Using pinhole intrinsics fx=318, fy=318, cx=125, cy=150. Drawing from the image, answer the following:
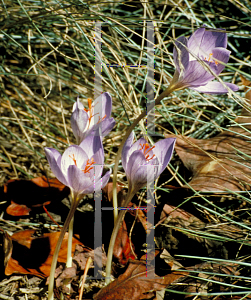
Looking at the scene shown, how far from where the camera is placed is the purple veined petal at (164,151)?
718 mm

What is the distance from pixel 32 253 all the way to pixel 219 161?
66 centimetres

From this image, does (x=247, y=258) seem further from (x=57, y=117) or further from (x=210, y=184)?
(x=57, y=117)

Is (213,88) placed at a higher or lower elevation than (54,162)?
higher

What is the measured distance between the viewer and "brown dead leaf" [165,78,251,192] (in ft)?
3.33

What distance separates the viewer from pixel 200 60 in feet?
2.25

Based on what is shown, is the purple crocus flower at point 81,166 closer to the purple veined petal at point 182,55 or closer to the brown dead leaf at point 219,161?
the purple veined petal at point 182,55

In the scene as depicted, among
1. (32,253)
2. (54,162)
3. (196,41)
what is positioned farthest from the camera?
(32,253)

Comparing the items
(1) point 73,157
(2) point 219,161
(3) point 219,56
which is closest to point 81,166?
(1) point 73,157

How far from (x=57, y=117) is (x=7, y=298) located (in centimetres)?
91

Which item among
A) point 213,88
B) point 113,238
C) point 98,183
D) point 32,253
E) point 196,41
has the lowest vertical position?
point 32,253

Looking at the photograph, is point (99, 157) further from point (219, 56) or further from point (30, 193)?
point (30, 193)

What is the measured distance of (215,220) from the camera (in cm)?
103

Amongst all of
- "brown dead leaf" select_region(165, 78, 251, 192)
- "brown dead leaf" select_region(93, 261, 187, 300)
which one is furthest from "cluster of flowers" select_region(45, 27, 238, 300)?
"brown dead leaf" select_region(165, 78, 251, 192)

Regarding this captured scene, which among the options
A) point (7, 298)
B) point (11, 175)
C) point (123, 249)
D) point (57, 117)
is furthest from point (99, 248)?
point (57, 117)
